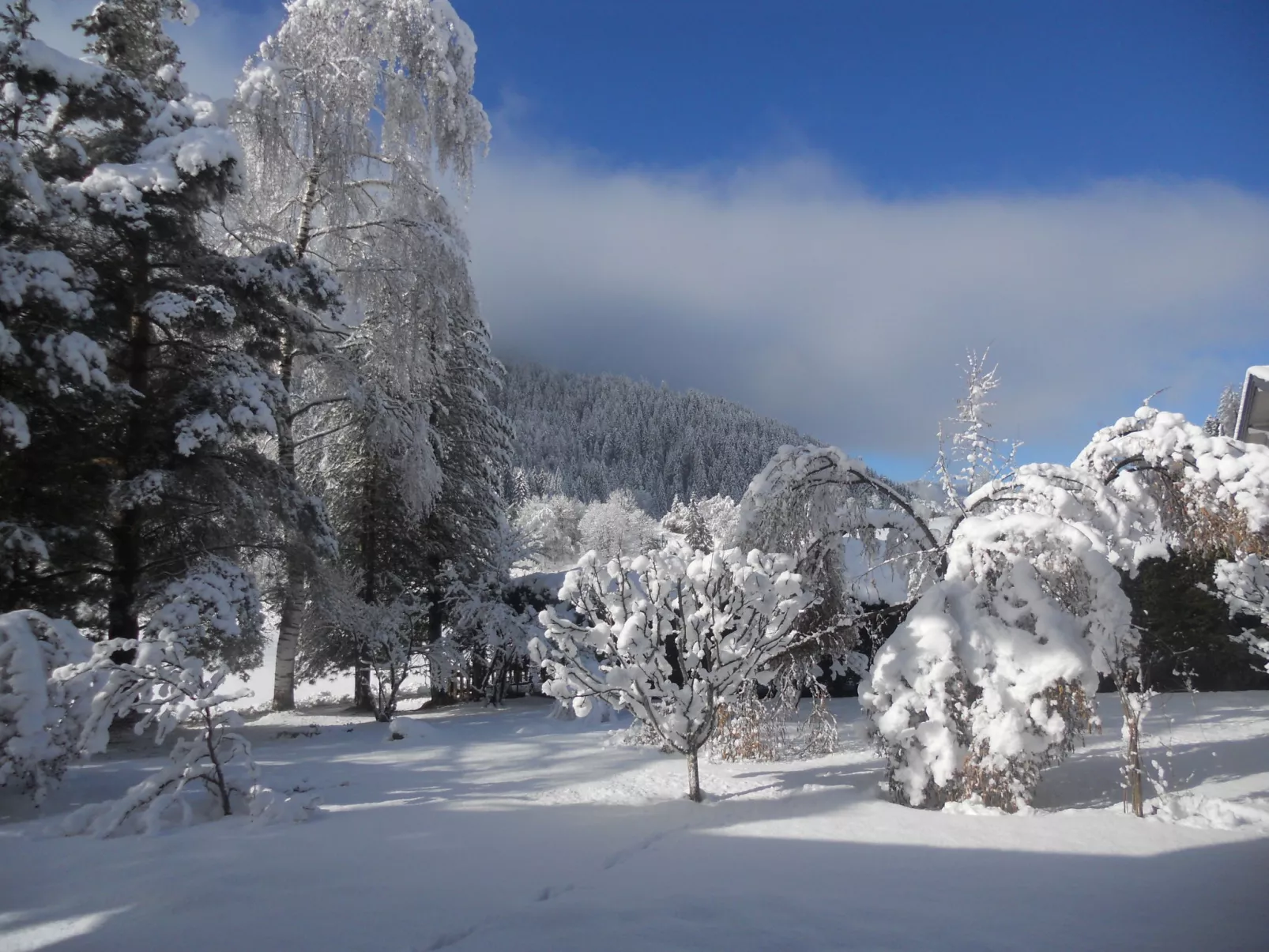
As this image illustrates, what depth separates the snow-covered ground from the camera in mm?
3170

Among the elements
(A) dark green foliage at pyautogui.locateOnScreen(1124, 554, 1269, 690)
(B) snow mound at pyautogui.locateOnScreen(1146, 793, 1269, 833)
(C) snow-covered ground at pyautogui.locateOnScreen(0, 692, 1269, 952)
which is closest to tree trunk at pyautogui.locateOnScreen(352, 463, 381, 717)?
(C) snow-covered ground at pyautogui.locateOnScreen(0, 692, 1269, 952)

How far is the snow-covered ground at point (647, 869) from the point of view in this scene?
125 inches

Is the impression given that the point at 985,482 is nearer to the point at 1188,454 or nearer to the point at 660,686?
the point at 1188,454

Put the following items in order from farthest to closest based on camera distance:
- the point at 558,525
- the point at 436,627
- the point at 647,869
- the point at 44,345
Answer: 1. the point at 558,525
2. the point at 436,627
3. the point at 44,345
4. the point at 647,869

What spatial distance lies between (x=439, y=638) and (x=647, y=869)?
1075 cm

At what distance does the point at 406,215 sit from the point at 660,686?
8.63 metres

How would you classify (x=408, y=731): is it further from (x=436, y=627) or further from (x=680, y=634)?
(x=436, y=627)

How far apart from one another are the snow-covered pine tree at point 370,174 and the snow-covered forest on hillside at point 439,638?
73 millimetres

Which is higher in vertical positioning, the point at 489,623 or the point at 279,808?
the point at 489,623

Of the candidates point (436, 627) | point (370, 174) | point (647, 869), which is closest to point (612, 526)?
point (436, 627)

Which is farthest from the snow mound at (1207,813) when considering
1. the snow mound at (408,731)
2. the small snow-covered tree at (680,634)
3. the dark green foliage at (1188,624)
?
the snow mound at (408,731)

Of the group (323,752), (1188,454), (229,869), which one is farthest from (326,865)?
(1188,454)

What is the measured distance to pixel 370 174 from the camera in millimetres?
11617

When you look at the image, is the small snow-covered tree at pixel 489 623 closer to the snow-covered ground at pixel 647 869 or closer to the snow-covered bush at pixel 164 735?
the snow-covered ground at pixel 647 869
